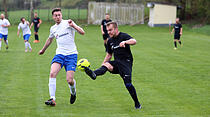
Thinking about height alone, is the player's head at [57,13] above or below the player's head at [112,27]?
above

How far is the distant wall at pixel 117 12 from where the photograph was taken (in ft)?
163

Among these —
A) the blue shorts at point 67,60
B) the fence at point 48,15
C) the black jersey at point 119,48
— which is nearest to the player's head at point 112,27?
the black jersey at point 119,48

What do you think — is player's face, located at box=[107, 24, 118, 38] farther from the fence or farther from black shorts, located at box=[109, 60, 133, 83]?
the fence

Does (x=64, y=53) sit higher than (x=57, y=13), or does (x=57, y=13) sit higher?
(x=57, y=13)

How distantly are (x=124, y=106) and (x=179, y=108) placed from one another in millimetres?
1278

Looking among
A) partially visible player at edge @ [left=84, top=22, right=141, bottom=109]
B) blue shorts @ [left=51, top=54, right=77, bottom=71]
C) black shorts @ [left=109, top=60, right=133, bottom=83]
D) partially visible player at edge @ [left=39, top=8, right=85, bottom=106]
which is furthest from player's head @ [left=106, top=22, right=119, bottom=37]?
blue shorts @ [left=51, top=54, right=77, bottom=71]

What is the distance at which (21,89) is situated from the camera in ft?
35.5

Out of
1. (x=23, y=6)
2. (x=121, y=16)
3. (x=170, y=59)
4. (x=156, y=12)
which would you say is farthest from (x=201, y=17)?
(x=170, y=59)

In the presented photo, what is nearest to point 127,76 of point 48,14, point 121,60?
point 121,60

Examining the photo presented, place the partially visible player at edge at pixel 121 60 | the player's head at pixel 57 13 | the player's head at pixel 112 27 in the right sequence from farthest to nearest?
the player's head at pixel 57 13 → the partially visible player at edge at pixel 121 60 → the player's head at pixel 112 27

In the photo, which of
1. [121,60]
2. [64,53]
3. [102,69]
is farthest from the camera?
[64,53]

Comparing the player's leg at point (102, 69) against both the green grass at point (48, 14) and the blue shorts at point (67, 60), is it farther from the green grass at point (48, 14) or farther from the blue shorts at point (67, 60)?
the green grass at point (48, 14)

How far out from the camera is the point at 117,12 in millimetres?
50938

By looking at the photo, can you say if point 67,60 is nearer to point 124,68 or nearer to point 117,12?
point 124,68
